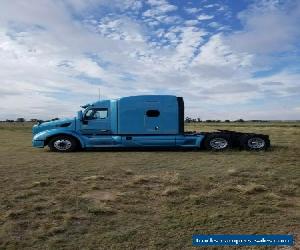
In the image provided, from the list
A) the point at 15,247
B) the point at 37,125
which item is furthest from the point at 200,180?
the point at 37,125

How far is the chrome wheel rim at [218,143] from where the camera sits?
68.0ft

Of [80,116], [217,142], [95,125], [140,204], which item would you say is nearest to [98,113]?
[95,125]

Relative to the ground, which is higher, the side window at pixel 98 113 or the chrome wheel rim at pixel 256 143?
the side window at pixel 98 113

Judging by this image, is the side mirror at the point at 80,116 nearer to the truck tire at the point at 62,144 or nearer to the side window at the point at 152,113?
the truck tire at the point at 62,144

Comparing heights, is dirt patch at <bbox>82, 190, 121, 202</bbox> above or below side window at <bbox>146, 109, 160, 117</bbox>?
below

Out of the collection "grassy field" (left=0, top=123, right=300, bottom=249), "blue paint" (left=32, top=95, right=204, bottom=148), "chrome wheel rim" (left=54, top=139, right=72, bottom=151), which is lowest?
"grassy field" (left=0, top=123, right=300, bottom=249)

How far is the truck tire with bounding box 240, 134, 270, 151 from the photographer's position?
811 inches

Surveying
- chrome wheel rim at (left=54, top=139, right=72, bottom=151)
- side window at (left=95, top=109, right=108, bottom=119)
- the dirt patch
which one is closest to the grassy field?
the dirt patch

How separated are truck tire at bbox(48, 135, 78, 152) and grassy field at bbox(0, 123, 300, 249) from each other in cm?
620

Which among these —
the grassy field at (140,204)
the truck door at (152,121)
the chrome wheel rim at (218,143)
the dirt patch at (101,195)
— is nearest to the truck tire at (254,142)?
the chrome wheel rim at (218,143)

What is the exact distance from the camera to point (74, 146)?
20734 mm

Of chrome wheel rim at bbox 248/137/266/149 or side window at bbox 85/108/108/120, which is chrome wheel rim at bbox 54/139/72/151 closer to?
side window at bbox 85/108/108/120

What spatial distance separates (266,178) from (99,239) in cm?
643

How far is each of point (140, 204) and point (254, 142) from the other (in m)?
13.0
